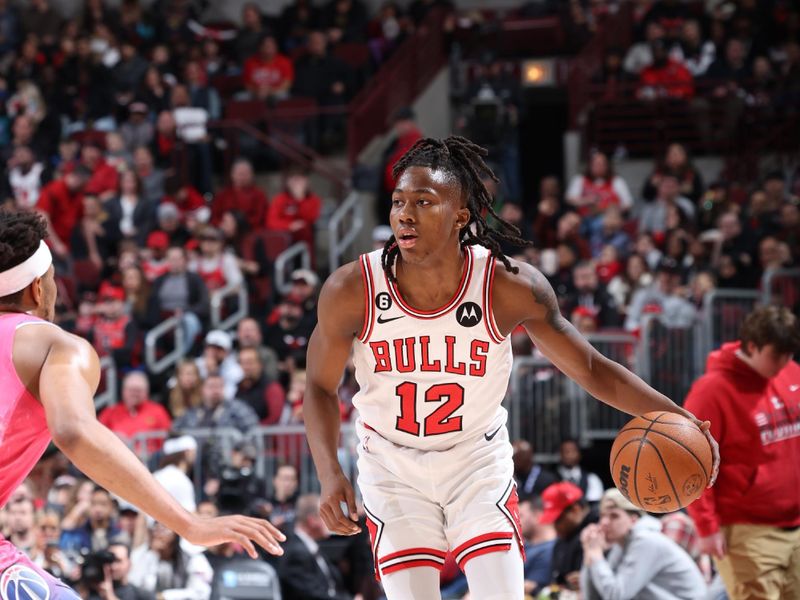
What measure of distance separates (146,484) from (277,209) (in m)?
12.1

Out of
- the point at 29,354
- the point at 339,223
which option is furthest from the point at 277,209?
the point at 29,354

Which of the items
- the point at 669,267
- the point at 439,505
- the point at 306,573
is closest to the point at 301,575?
the point at 306,573

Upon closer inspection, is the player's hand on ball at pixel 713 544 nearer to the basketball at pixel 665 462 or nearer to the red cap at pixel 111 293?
the basketball at pixel 665 462

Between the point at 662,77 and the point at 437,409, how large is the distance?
486 inches

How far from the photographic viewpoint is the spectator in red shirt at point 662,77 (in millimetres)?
16562

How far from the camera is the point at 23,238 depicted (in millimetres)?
4355

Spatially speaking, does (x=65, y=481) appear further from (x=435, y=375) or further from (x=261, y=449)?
(x=435, y=375)

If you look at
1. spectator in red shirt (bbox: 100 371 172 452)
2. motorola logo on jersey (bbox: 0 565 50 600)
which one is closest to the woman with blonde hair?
spectator in red shirt (bbox: 100 371 172 452)

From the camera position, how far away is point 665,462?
5.25 meters

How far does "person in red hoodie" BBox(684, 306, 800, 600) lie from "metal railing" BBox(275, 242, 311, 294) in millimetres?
7941

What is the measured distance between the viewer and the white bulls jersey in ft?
17.4

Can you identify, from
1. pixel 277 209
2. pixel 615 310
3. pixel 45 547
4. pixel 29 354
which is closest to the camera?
pixel 29 354

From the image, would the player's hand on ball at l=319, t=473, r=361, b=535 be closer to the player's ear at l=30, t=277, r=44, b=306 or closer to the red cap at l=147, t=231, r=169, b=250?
the player's ear at l=30, t=277, r=44, b=306

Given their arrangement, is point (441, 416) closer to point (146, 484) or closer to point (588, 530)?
point (146, 484)
